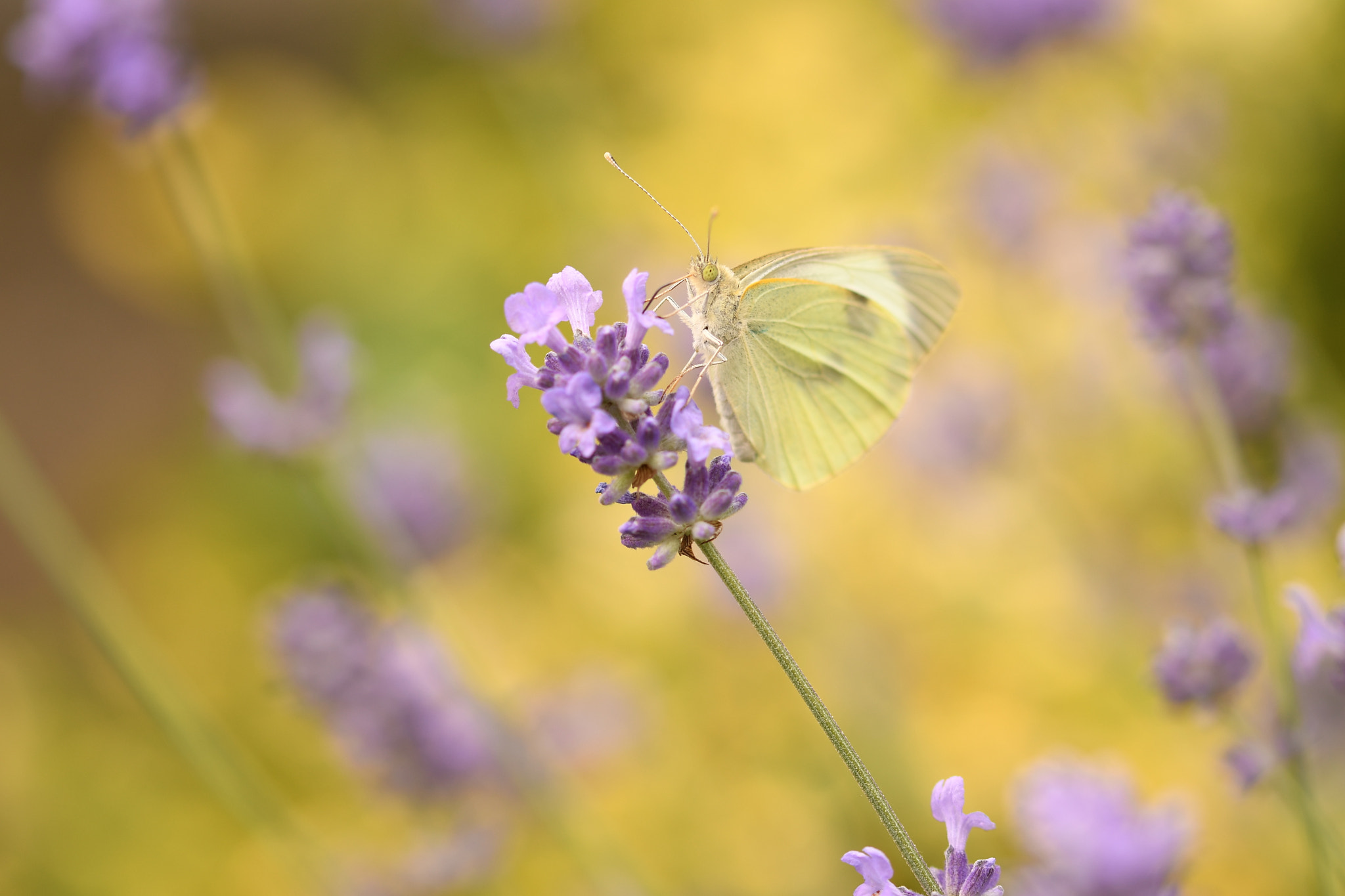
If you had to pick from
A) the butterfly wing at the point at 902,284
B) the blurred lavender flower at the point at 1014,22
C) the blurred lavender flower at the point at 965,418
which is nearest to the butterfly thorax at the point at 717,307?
the butterfly wing at the point at 902,284

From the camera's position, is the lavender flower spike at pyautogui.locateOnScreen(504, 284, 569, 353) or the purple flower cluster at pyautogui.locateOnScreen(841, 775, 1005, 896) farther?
the lavender flower spike at pyautogui.locateOnScreen(504, 284, 569, 353)

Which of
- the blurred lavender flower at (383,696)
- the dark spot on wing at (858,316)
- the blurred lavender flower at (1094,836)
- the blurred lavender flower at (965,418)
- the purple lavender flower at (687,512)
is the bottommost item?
the blurred lavender flower at (1094,836)

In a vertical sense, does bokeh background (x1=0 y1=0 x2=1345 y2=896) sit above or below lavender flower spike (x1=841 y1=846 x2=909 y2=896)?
above

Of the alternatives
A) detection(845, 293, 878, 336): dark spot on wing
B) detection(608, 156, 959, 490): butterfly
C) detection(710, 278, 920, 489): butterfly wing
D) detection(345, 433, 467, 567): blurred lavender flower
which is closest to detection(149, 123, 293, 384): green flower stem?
detection(345, 433, 467, 567): blurred lavender flower

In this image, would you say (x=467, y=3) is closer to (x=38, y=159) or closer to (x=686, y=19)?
(x=686, y=19)

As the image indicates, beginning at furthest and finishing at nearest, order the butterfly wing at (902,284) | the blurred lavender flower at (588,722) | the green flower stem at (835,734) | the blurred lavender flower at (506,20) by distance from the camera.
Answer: the blurred lavender flower at (506,20)
the blurred lavender flower at (588,722)
the butterfly wing at (902,284)
the green flower stem at (835,734)

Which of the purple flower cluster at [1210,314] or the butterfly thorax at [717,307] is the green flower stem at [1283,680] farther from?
the butterfly thorax at [717,307]

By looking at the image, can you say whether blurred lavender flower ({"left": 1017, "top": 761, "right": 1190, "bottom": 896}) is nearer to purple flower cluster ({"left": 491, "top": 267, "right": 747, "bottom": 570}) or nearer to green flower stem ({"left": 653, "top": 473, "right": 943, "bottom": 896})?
green flower stem ({"left": 653, "top": 473, "right": 943, "bottom": 896})
